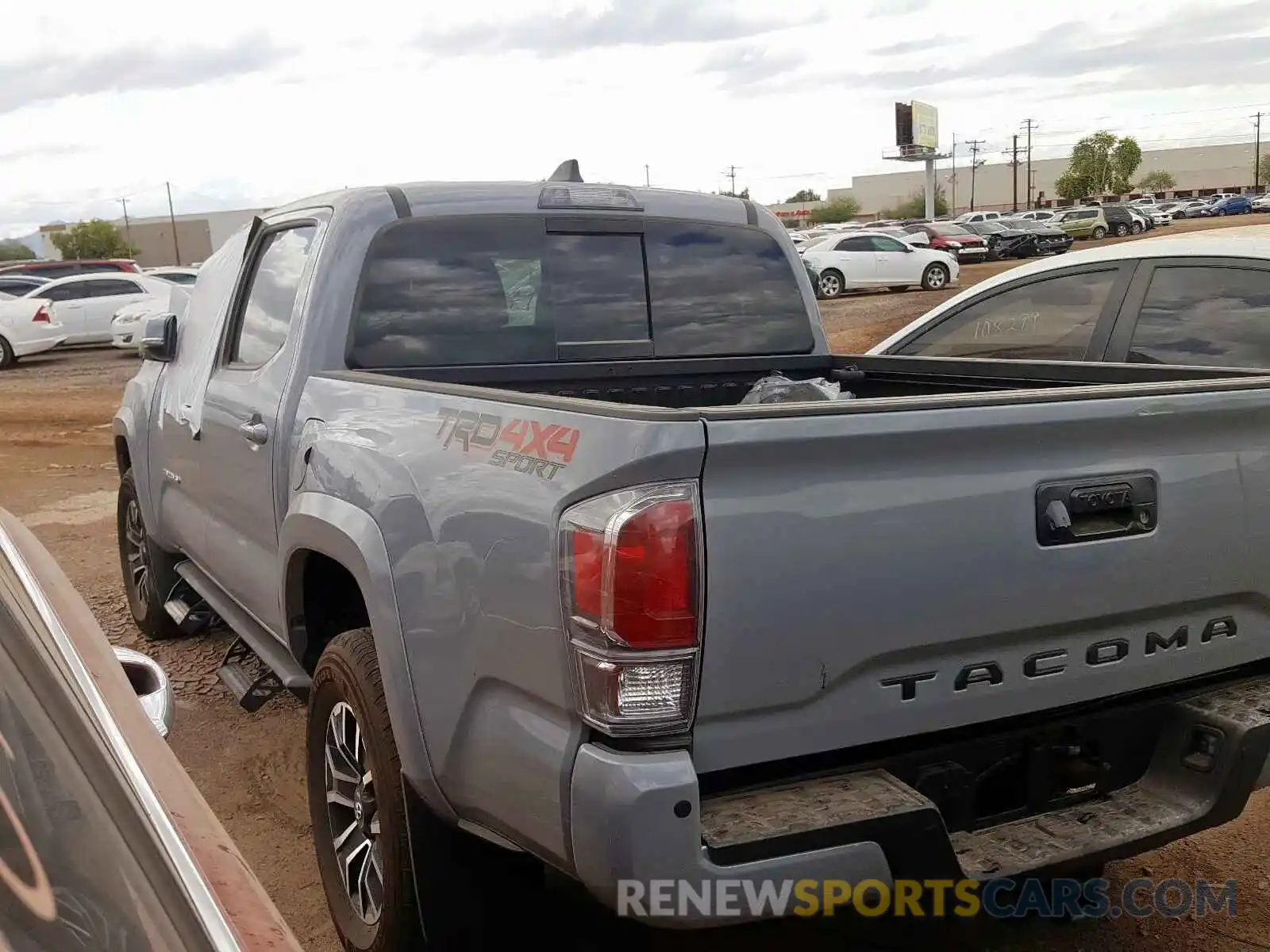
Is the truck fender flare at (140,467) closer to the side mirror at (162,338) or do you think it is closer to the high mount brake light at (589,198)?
the side mirror at (162,338)

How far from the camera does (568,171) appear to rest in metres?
4.72

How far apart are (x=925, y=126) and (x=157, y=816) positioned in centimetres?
9709

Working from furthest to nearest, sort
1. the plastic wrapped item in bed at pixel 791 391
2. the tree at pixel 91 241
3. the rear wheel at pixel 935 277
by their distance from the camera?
1. the tree at pixel 91 241
2. the rear wheel at pixel 935 277
3. the plastic wrapped item in bed at pixel 791 391

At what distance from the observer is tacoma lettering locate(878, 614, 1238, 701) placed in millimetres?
2377

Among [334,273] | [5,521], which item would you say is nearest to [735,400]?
[334,273]

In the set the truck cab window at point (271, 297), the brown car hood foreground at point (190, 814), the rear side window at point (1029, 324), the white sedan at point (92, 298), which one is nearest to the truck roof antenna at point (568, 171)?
the truck cab window at point (271, 297)

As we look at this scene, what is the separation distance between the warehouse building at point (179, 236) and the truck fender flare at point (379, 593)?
91500mm

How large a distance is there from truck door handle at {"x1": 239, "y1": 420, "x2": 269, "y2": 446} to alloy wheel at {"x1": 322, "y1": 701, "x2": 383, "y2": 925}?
1.05 m

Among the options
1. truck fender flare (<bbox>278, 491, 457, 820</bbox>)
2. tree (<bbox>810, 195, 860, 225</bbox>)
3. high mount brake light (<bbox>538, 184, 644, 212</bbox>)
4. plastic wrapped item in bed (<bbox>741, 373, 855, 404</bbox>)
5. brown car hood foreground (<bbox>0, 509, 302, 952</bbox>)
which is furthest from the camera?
tree (<bbox>810, 195, 860, 225</bbox>)

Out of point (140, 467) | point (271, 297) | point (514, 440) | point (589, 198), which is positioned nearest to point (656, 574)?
point (514, 440)

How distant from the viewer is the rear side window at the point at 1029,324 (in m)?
5.59

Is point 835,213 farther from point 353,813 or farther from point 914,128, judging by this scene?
point 353,813

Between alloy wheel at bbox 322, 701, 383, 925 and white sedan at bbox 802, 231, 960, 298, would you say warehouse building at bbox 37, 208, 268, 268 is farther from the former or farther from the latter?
alloy wheel at bbox 322, 701, 383, 925

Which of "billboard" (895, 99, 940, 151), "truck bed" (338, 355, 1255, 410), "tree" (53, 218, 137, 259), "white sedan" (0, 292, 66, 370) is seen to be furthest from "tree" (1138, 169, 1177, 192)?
"truck bed" (338, 355, 1255, 410)
